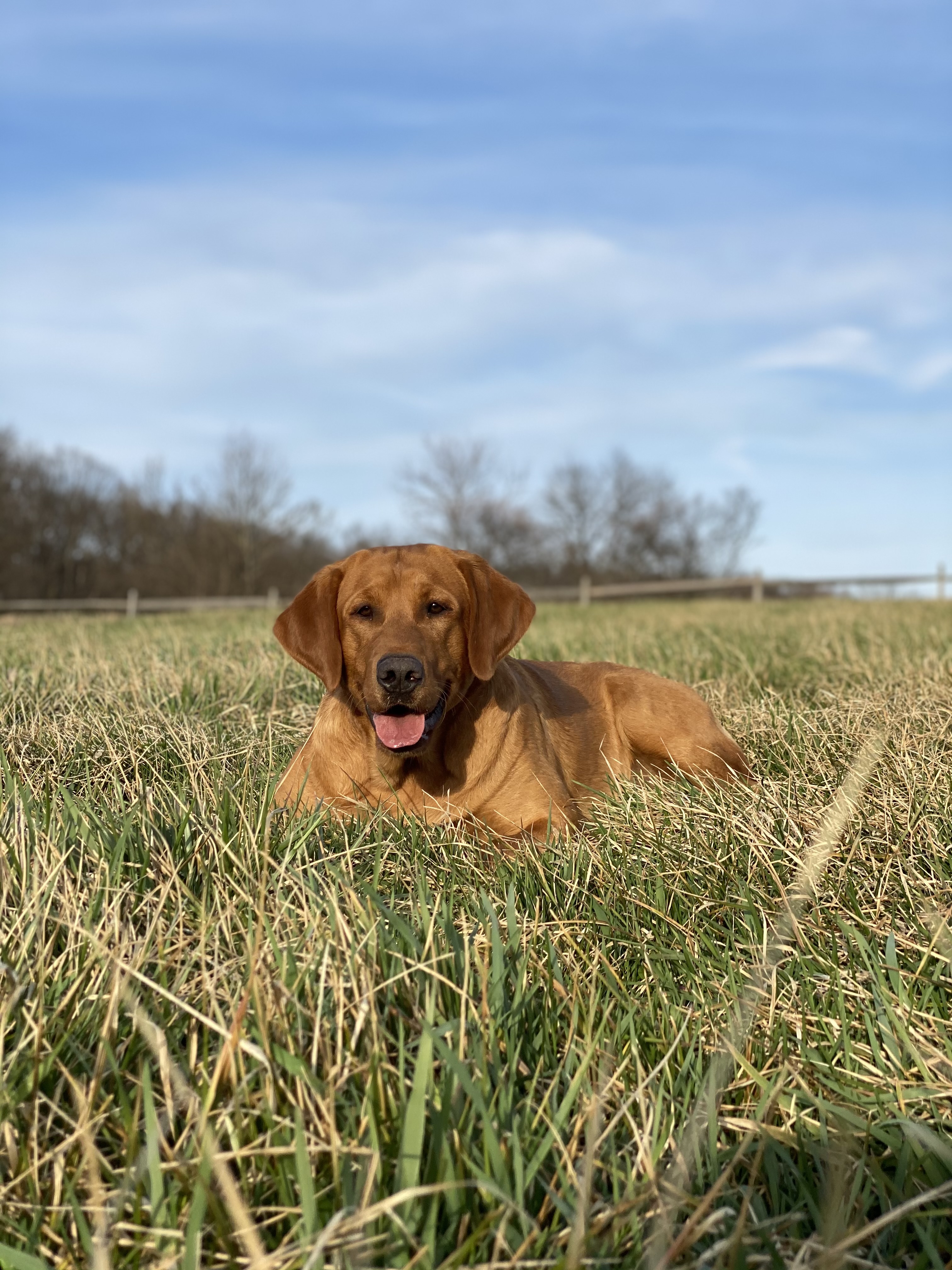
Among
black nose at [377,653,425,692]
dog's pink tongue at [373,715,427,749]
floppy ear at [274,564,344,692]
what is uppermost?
floppy ear at [274,564,344,692]

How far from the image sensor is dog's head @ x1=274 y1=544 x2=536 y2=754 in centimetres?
334

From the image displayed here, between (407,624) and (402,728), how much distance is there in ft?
1.25

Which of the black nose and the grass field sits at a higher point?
the black nose

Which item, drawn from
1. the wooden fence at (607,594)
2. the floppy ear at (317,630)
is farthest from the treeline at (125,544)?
the floppy ear at (317,630)

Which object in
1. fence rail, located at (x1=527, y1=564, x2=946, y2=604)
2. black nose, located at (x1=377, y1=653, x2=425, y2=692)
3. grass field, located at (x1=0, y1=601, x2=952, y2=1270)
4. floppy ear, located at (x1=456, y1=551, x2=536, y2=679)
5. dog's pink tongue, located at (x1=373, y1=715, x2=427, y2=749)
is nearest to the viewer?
grass field, located at (x1=0, y1=601, x2=952, y2=1270)

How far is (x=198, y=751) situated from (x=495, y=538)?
1883 inches

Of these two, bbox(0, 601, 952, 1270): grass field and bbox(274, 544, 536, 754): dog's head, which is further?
bbox(274, 544, 536, 754): dog's head

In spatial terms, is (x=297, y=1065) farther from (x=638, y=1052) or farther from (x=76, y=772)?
(x=76, y=772)

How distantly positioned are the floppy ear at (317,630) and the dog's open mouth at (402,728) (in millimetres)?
310

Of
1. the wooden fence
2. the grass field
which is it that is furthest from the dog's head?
the wooden fence

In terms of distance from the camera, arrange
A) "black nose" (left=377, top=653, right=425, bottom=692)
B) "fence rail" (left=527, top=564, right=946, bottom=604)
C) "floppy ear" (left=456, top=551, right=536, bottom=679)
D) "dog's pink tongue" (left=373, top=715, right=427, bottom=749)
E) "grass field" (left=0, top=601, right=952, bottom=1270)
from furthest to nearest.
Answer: "fence rail" (left=527, top=564, right=946, bottom=604) → "floppy ear" (left=456, top=551, right=536, bottom=679) → "dog's pink tongue" (left=373, top=715, right=427, bottom=749) → "black nose" (left=377, top=653, right=425, bottom=692) → "grass field" (left=0, top=601, right=952, bottom=1270)

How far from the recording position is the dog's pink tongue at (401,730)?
10.9 ft

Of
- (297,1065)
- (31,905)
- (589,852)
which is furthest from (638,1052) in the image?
(31,905)

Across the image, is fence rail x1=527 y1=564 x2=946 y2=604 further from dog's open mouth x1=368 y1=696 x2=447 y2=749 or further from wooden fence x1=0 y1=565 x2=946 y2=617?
dog's open mouth x1=368 y1=696 x2=447 y2=749
